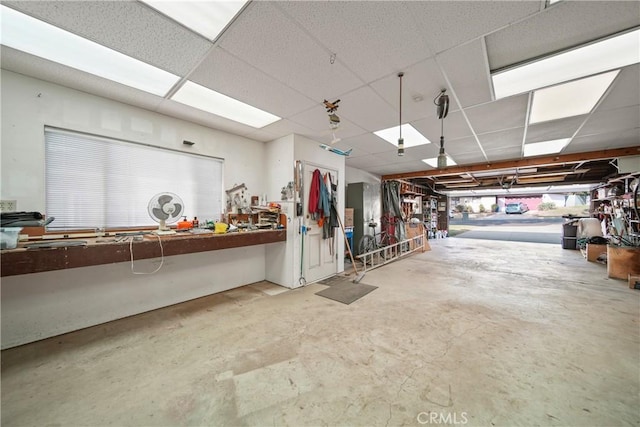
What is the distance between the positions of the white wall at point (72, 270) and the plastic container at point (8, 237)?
2.11ft

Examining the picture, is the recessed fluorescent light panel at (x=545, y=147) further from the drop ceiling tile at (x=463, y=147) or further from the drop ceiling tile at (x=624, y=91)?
the drop ceiling tile at (x=624, y=91)

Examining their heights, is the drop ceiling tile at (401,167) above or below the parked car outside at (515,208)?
above

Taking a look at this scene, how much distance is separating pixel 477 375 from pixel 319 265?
9.19 feet

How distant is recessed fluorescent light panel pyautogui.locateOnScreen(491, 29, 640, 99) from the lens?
1.75m

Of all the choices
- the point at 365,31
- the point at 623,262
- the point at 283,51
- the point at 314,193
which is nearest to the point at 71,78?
the point at 283,51

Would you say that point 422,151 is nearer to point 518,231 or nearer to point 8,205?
point 8,205

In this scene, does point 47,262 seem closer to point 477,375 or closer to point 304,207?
point 304,207

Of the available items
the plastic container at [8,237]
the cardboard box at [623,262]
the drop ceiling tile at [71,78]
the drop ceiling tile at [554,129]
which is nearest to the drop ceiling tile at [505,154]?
the drop ceiling tile at [554,129]

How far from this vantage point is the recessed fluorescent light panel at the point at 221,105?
8.11 feet

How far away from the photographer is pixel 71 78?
2.20m

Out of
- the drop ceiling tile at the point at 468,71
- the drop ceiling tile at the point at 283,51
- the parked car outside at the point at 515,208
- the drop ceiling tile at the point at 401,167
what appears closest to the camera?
the drop ceiling tile at the point at 283,51

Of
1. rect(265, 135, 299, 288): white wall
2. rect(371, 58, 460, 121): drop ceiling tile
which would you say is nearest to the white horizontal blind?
rect(265, 135, 299, 288): white wall

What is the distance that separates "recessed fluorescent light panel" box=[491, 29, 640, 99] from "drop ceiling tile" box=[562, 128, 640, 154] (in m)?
2.67

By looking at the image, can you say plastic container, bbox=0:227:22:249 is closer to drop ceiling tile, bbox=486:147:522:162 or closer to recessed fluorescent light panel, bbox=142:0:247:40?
recessed fluorescent light panel, bbox=142:0:247:40
